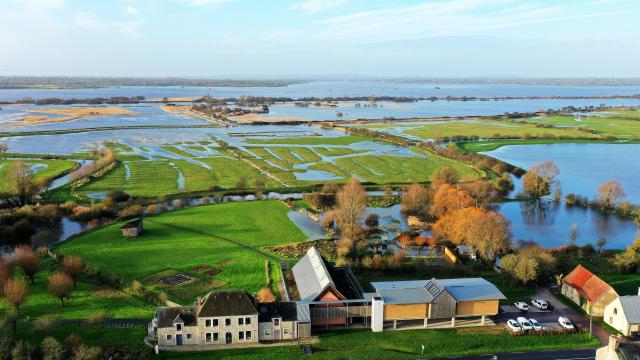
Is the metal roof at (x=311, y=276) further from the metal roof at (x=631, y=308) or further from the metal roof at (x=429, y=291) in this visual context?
the metal roof at (x=631, y=308)

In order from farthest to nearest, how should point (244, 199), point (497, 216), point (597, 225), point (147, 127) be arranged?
point (147, 127) → point (244, 199) → point (597, 225) → point (497, 216)

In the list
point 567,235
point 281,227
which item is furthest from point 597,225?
point 281,227

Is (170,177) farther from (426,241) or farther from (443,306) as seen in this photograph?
(443,306)

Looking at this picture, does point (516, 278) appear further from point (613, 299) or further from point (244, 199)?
point (244, 199)

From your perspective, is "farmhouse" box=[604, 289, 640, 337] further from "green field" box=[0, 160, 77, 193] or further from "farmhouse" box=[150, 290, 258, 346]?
"green field" box=[0, 160, 77, 193]

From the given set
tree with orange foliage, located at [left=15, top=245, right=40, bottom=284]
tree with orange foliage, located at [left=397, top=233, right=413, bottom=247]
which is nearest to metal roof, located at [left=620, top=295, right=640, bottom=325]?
tree with orange foliage, located at [left=397, top=233, right=413, bottom=247]

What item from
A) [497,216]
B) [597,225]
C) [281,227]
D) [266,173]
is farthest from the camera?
[266,173]

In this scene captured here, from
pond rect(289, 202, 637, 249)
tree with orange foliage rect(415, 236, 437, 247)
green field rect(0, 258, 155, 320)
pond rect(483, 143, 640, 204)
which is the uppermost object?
green field rect(0, 258, 155, 320)
